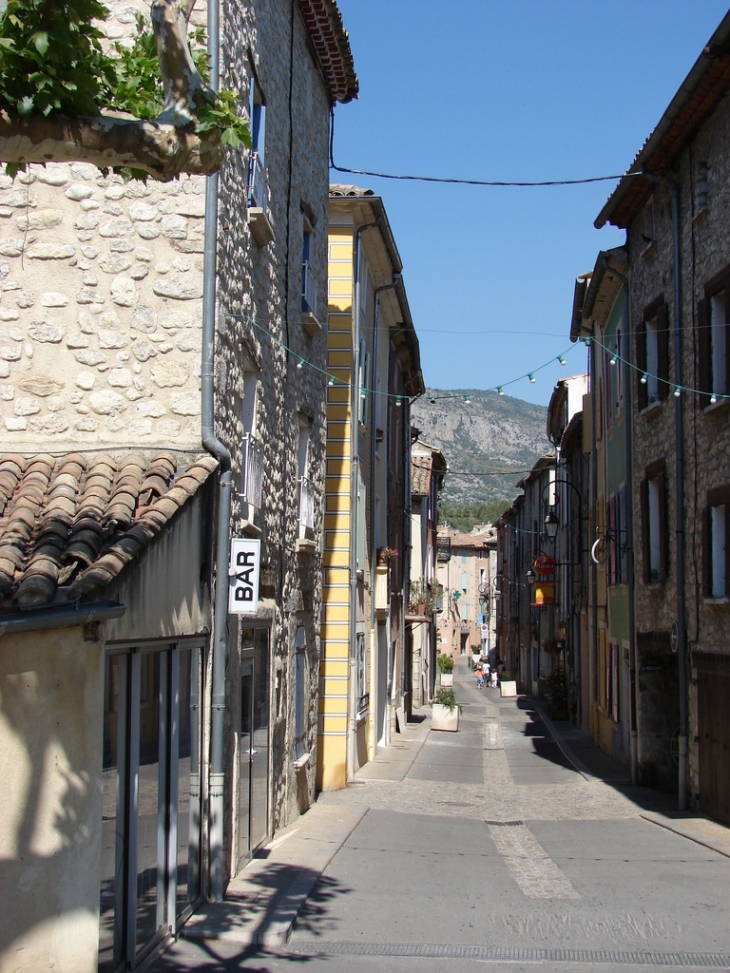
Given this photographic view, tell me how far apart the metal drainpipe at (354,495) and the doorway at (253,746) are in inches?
233

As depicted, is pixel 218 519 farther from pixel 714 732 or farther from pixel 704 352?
pixel 704 352

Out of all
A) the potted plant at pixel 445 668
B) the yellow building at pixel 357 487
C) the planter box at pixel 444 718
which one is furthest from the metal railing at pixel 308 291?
the potted plant at pixel 445 668

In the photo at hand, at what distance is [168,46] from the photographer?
5.53 metres

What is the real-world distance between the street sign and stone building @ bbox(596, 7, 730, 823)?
740cm

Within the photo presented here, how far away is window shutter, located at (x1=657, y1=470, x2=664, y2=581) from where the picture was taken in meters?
17.8

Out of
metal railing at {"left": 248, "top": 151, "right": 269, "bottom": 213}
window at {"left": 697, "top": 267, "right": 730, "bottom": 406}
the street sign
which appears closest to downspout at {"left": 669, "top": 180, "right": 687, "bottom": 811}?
window at {"left": 697, "top": 267, "right": 730, "bottom": 406}

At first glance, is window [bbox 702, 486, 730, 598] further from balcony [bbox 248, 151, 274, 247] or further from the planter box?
the planter box

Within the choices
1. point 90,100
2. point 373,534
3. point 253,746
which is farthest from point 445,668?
point 90,100

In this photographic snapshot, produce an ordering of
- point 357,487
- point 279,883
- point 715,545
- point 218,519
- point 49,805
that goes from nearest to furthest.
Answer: point 49,805 → point 218,519 → point 279,883 → point 715,545 → point 357,487

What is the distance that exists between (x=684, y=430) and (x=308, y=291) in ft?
20.0

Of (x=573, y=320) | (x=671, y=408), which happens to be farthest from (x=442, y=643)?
(x=671, y=408)

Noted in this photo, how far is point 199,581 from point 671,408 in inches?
416

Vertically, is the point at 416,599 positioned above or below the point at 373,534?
below

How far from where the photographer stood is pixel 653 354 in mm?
19109
